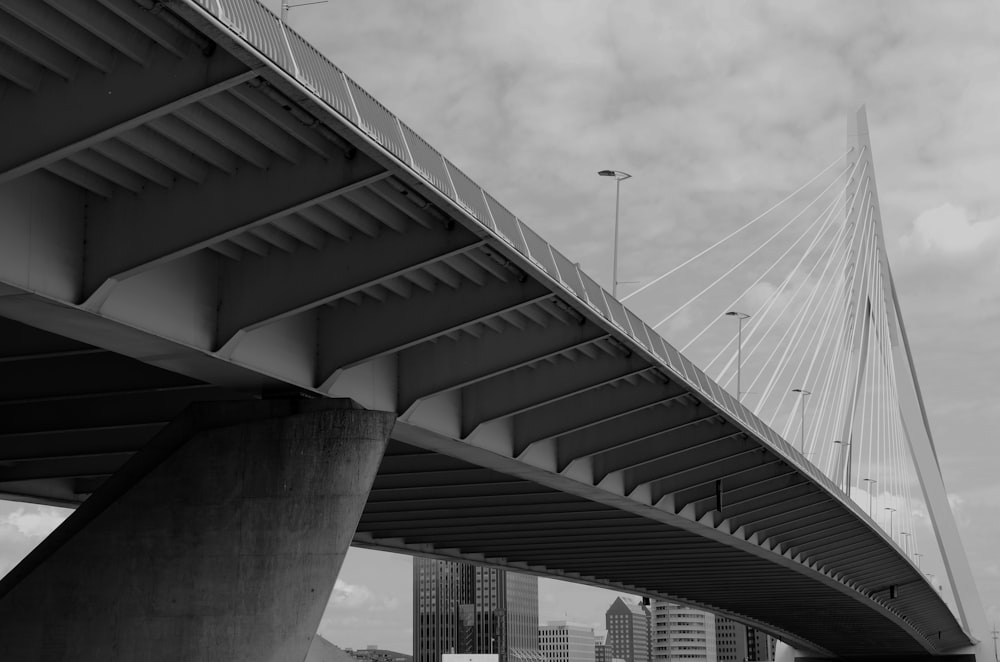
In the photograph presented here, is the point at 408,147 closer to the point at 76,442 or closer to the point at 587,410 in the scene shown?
the point at 587,410

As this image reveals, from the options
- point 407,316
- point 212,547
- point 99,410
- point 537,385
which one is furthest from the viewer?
point 537,385

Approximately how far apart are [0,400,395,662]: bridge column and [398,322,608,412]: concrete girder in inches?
67.1

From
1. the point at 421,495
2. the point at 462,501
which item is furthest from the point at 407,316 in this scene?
the point at 462,501

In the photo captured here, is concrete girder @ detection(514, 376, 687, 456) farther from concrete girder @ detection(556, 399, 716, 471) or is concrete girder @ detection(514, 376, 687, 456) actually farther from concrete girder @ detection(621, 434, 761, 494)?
concrete girder @ detection(621, 434, 761, 494)

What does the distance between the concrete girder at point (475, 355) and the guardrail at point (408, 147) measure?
819 millimetres

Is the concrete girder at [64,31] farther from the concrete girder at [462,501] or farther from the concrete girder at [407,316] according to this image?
the concrete girder at [462,501]

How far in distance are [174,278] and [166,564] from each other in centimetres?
465

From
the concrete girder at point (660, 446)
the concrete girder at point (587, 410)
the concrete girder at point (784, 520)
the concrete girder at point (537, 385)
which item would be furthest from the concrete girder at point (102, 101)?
the concrete girder at point (784, 520)

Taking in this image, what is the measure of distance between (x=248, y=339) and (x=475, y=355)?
4.70 meters

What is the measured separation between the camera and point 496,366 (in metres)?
20.0

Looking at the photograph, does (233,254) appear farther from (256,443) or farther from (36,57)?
(36,57)

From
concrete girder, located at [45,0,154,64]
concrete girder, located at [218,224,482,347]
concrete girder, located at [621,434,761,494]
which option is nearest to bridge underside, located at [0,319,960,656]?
concrete girder, located at [621,434,761,494]

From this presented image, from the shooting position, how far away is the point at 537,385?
22531 mm

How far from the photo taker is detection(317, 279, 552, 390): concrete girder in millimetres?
17469
